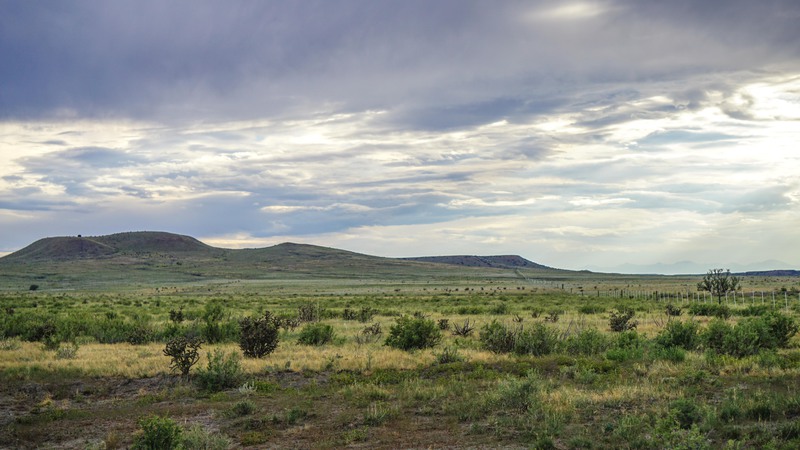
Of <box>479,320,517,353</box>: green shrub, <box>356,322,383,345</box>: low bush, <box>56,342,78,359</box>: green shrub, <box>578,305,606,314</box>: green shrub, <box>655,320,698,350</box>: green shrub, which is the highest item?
<box>655,320,698,350</box>: green shrub

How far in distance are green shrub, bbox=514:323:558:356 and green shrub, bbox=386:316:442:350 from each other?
3608 millimetres

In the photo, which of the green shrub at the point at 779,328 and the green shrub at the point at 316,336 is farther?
the green shrub at the point at 316,336

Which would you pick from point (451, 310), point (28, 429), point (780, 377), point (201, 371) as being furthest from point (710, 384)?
point (451, 310)

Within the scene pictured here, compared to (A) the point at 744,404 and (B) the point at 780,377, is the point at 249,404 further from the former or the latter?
(B) the point at 780,377

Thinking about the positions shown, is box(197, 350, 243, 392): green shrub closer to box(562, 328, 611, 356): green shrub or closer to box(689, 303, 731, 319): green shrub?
box(562, 328, 611, 356): green shrub

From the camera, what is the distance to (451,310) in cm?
4503

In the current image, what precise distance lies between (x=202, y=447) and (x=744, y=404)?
9397 millimetres

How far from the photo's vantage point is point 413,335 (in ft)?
71.9

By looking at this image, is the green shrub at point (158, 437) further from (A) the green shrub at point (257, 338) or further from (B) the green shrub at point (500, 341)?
Answer: (B) the green shrub at point (500, 341)

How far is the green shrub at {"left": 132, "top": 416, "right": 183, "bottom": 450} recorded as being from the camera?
30.9 feet

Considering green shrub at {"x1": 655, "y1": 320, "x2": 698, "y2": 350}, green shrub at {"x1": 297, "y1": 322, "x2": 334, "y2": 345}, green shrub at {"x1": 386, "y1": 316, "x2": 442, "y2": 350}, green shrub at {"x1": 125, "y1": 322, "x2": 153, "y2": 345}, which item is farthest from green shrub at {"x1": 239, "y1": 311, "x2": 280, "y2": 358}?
green shrub at {"x1": 655, "y1": 320, "x2": 698, "y2": 350}

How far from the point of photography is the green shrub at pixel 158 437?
9.43 m

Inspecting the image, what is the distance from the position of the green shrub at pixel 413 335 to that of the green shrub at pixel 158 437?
1279cm

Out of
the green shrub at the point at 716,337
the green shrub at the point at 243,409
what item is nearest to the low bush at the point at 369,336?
the green shrub at the point at 243,409
